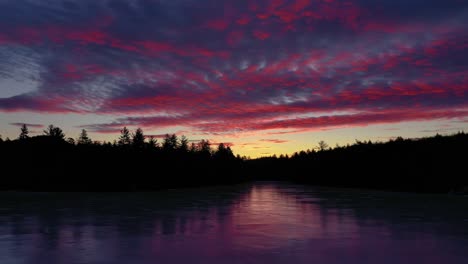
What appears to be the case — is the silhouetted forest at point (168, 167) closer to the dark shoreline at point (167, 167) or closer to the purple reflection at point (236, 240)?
the dark shoreline at point (167, 167)

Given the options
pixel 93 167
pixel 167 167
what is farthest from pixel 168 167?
pixel 93 167

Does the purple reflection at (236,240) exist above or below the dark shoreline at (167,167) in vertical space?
below

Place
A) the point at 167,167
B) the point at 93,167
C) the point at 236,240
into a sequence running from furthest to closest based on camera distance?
the point at 167,167 < the point at 93,167 < the point at 236,240

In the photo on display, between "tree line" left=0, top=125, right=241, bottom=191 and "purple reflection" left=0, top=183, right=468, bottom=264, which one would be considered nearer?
"purple reflection" left=0, top=183, right=468, bottom=264

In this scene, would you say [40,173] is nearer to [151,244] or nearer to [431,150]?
[431,150]

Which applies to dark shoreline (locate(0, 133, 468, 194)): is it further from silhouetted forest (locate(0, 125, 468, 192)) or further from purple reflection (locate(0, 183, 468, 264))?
purple reflection (locate(0, 183, 468, 264))

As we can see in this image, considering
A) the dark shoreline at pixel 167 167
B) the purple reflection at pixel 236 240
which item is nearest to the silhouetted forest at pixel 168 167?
the dark shoreline at pixel 167 167

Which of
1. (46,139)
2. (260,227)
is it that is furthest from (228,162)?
(260,227)

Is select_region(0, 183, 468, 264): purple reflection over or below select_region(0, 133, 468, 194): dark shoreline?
below

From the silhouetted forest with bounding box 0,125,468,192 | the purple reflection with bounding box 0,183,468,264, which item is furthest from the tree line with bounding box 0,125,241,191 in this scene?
the purple reflection with bounding box 0,183,468,264

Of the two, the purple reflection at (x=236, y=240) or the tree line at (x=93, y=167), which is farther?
the tree line at (x=93, y=167)

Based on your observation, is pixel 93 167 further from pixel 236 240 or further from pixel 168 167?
pixel 236 240

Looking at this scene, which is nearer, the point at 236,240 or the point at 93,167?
the point at 236,240

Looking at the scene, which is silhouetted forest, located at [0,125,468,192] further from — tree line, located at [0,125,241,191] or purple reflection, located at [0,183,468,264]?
purple reflection, located at [0,183,468,264]
